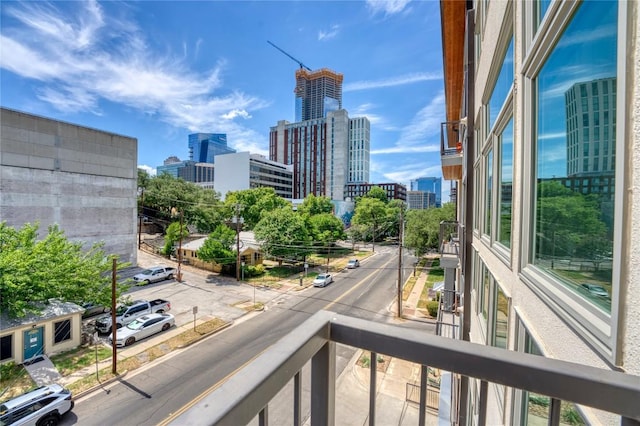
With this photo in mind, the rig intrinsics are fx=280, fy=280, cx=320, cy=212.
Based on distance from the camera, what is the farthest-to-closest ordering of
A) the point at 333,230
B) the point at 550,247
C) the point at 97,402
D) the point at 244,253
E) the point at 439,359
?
the point at 333,230, the point at 244,253, the point at 97,402, the point at 550,247, the point at 439,359

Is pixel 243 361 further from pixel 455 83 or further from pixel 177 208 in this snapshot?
pixel 177 208

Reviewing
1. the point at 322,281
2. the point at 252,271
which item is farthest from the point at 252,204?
the point at 322,281

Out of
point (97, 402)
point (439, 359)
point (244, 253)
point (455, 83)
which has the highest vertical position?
point (455, 83)

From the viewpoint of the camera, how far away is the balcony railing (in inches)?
26.9

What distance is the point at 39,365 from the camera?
31.9ft

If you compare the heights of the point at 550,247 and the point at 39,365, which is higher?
the point at 550,247

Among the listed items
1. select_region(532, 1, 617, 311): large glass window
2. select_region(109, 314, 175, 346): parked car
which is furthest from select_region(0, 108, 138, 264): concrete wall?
select_region(532, 1, 617, 311): large glass window

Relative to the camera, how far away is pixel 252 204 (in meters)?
39.7

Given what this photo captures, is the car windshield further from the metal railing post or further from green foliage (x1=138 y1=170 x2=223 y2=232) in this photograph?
green foliage (x1=138 y1=170 x2=223 y2=232)

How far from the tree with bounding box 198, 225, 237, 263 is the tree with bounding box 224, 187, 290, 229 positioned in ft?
43.4

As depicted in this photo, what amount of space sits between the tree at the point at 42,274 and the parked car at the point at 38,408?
3714 mm

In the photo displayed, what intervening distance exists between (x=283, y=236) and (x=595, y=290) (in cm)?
2204

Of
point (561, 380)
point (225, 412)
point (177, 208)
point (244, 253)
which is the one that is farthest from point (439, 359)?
point (177, 208)

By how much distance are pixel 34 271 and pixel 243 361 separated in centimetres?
817
